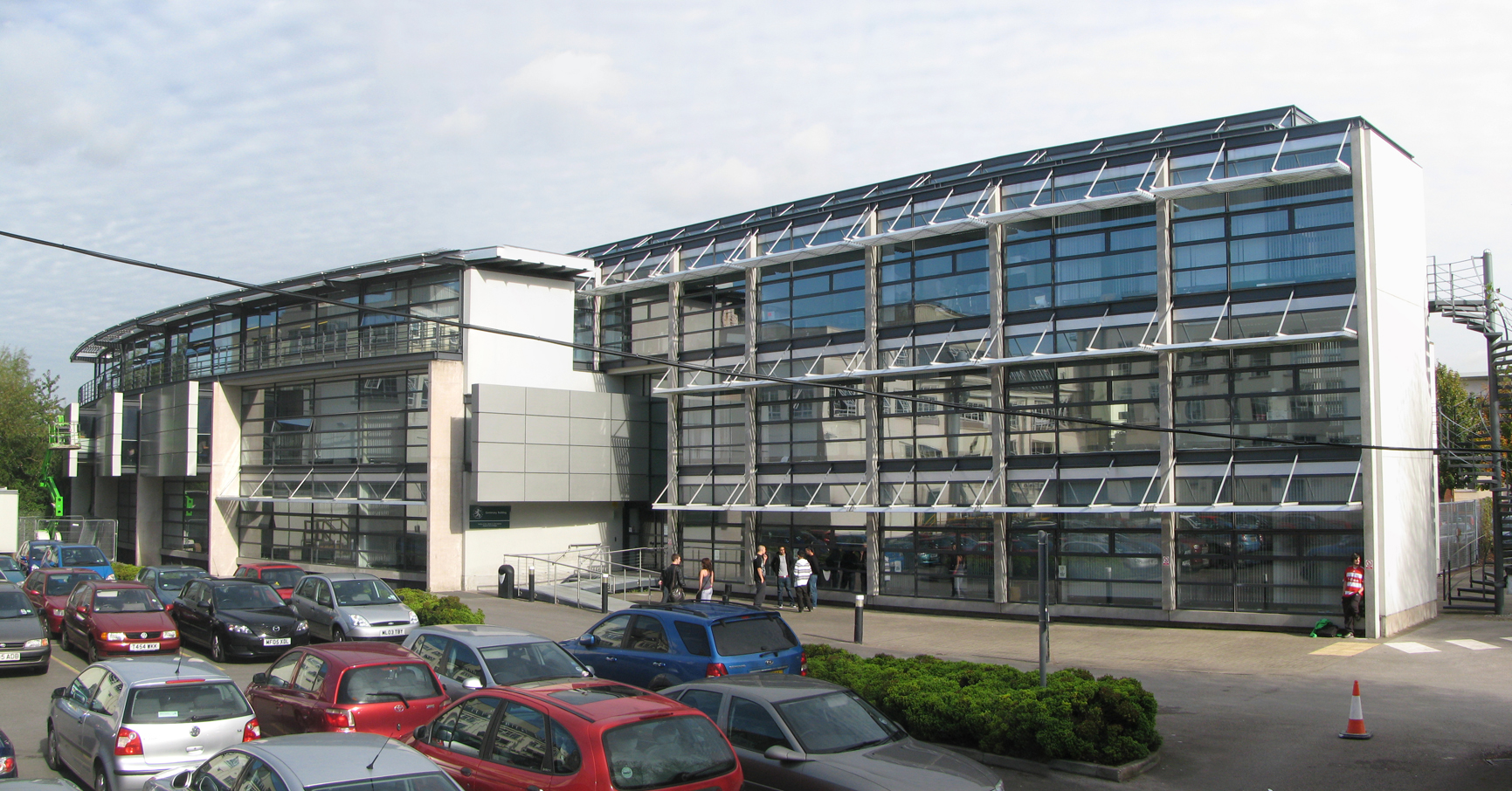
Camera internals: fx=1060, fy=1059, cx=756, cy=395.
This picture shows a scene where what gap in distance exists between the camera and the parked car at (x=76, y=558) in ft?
103

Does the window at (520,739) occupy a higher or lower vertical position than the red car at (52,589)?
higher

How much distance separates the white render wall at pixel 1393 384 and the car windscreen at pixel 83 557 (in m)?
34.1

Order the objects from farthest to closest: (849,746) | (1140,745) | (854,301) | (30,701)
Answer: (854,301), (30,701), (1140,745), (849,746)

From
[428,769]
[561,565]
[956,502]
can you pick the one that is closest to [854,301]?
[956,502]

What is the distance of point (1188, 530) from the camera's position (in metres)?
23.5

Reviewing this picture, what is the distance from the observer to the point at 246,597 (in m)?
21.3

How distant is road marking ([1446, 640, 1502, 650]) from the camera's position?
19844 mm

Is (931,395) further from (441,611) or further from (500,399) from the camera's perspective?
(441,611)

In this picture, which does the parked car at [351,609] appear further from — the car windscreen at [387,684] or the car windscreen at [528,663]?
the car windscreen at [387,684]

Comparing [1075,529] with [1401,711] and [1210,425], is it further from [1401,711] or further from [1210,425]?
[1401,711]

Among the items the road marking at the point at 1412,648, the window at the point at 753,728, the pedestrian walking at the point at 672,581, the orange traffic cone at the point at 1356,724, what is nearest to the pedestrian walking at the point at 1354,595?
the road marking at the point at 1412,648

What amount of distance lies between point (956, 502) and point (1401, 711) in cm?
1310

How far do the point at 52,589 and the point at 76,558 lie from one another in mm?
8787

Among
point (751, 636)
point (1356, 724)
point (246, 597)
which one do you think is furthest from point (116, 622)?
point (1356, 724)
